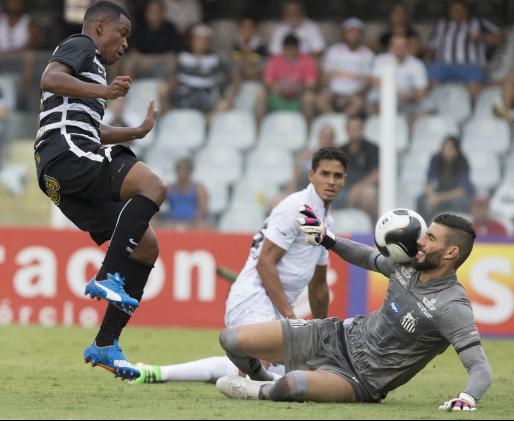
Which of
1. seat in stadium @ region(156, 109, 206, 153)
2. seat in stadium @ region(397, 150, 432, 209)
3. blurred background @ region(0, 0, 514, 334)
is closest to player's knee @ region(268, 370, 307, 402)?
blurred background @ region(0, 0, 514, 334)

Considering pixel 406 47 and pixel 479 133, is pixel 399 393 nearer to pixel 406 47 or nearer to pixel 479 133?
pixel 479 133

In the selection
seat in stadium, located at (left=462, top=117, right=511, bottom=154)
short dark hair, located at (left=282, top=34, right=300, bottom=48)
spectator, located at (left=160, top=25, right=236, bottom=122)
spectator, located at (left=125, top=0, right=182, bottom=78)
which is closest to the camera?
seat in stadium, located at (left=462, top=117, right=511, bottom=154)

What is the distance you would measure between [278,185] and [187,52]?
2798 millimetres

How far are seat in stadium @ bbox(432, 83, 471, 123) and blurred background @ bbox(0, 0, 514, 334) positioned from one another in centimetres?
2

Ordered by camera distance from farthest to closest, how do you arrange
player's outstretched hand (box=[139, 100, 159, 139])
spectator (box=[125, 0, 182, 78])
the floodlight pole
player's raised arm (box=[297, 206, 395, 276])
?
spectator (box=[125, 0, 182, 78]), the floodlight pole, player's outstretched hand (box=[139, 100, 159, 139]), player's raised arm (box=[297, 206, 395, 276])

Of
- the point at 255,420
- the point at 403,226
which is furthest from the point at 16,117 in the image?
the point at 255,420

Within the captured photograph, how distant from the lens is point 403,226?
7.28 metres

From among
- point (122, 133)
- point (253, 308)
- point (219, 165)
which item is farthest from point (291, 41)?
point (122, 133)

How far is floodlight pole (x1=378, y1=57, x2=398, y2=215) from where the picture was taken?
43.1 ft

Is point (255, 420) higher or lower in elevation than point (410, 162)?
lower

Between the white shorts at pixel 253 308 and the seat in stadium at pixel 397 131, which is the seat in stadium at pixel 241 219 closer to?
the seat in stadium at pixel 397 131

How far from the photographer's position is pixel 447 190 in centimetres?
1328

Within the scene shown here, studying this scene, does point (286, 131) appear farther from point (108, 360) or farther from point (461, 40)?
point (108, 360)

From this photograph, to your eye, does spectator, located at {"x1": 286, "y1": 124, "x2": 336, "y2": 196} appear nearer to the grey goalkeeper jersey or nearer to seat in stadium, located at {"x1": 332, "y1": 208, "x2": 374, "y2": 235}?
seat in stadium, located at {"x1": 332, "y1": 208, "x2": 374, "y2": 235}
